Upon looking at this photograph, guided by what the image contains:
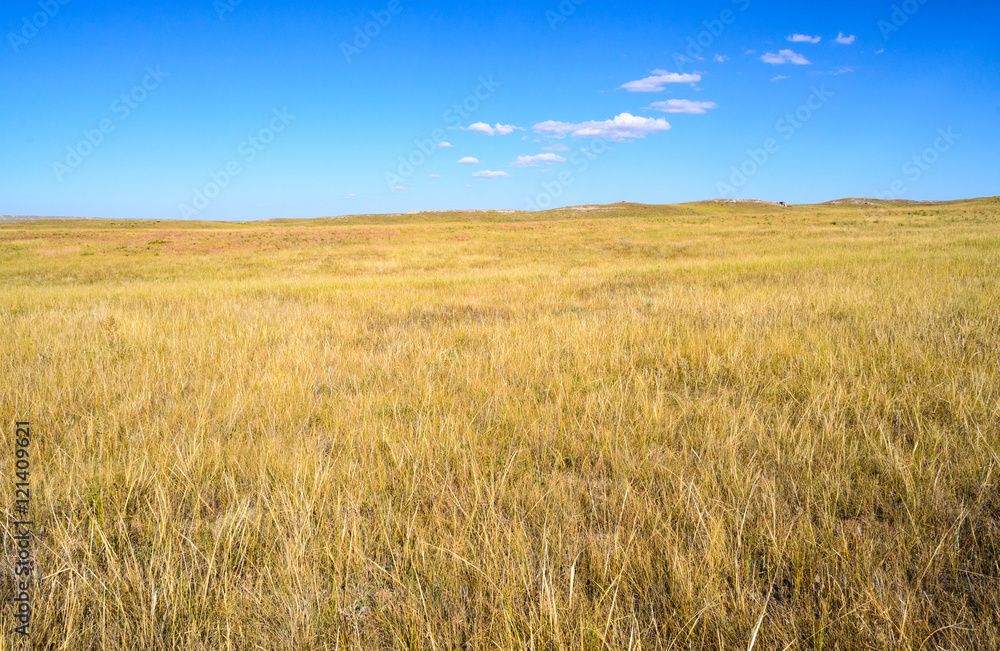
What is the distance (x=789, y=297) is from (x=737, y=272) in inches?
181

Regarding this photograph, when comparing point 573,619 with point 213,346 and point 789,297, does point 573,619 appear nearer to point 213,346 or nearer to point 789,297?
point 213,346

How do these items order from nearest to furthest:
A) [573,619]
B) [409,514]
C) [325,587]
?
1. [573,619]
2. [325,587]
3. [409,514]

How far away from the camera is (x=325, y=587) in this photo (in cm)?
157

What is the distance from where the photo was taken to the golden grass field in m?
1.38

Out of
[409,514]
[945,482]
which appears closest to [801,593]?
[945,482]

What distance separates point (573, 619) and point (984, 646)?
44.4 inches

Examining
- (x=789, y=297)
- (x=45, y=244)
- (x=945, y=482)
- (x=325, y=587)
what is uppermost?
→ (x=45, y=244)

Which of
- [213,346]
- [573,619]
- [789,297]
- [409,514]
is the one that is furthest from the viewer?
[789,297]

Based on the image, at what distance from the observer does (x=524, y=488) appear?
82.0 inches

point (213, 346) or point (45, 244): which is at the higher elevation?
point (45, 244)

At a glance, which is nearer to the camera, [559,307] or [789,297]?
[789,297]

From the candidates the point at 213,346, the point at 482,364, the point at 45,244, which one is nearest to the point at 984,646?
the point at 482,364

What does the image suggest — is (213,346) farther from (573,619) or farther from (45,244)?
(45,244)

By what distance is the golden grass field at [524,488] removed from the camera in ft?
4.53
